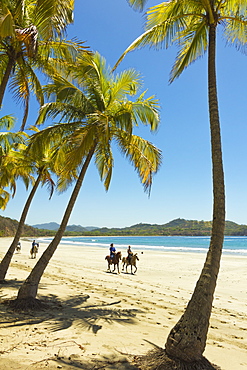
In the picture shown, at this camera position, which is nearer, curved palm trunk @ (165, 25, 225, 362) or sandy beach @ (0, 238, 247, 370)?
curved palm trunk @ (165, 25, 225, 362)

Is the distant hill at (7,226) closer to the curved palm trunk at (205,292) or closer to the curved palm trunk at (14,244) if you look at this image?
the curved palm trunk at (14,244)

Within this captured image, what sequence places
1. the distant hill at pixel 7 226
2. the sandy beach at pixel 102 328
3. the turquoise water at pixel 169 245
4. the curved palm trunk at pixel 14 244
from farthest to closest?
the distant hill at pixel 7 226 < the turquoise water at pixel 169 245 < the curved palm trunk at pixel 14 244 < the sandy beach at pixel 102 328

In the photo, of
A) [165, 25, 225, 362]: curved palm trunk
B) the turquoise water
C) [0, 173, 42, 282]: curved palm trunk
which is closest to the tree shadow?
[165, 25, 225, 362]: curved palm trunk

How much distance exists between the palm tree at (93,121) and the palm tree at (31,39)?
0.53m

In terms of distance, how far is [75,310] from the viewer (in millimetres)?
6875

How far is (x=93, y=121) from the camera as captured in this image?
798cm

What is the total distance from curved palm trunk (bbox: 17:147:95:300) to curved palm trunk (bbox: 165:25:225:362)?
13.9 feet

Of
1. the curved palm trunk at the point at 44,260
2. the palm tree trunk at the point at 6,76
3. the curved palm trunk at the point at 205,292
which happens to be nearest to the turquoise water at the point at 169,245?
the curved palm trunk at the point at 44,260

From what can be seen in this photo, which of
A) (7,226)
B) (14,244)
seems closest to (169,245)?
(7,226)

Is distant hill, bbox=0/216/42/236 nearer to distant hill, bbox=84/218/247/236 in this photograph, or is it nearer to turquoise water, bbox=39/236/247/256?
turquoise water, bbox=39/236/247/256

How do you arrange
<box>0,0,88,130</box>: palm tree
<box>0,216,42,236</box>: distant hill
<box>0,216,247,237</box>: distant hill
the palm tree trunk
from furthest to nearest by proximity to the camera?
1. <box>0,216,247,237</box>: distant hill
2. <box>0,216,42,236</box>: distant hill
3. the palm tree trunk
4. <box>0,0,88,130</box>: palm tree

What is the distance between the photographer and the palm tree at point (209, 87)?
3770mm

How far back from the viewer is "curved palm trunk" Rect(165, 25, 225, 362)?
3721 mm

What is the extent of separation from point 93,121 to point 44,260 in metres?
3.97
